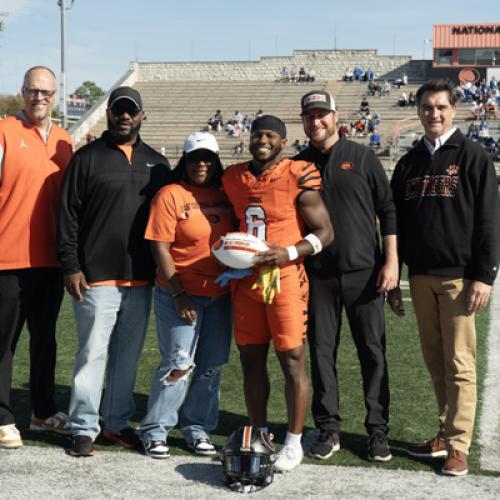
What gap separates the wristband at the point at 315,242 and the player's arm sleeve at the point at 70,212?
1.28 metres

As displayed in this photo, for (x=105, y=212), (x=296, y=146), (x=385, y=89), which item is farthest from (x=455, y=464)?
(x=385, y=89)

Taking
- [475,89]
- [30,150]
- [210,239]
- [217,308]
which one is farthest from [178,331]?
[475,89]

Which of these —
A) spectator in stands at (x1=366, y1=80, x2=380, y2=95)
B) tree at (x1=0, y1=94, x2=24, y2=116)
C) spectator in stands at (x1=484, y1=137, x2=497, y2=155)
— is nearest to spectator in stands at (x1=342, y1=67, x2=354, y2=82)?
spectator in stands at (x1=366, y1=80, x2=380, y2=95)

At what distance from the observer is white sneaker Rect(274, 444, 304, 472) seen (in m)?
4.19

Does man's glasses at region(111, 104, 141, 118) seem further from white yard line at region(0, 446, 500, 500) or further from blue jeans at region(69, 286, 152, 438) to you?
white yard line at region(0, 446, 500, 500)

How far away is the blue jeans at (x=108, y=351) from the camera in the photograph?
4434 mm

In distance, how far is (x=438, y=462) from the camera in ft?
14.3

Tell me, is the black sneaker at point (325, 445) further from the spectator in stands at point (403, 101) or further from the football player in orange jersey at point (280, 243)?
the spectator in stands at point (403, 101)

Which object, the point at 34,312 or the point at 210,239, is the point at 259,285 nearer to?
the point at 210,239

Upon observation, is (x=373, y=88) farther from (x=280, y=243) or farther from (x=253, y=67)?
(x=280, y=243)

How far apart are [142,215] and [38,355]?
1.19 metres

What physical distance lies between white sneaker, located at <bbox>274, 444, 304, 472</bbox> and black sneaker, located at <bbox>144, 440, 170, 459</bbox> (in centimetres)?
64

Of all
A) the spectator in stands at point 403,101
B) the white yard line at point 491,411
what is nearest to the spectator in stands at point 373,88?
the spectator in stands at point 403,101

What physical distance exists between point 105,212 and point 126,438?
1320 millimetres
